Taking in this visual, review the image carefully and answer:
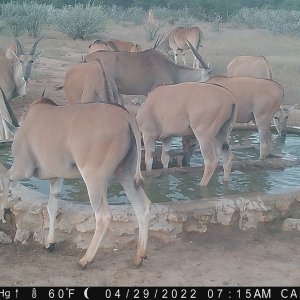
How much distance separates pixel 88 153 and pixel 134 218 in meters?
0.89

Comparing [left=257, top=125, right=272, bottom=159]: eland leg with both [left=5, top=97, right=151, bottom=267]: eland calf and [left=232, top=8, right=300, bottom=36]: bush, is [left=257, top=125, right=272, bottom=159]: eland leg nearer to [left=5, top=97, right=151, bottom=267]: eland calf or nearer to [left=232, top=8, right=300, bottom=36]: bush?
[left=5, top=97, right=151, bottom=267]: eland calf

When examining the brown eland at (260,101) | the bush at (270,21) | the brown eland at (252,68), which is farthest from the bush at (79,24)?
the brown eland at (260,101)

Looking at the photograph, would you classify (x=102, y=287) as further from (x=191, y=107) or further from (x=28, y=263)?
(x=191, y=107)

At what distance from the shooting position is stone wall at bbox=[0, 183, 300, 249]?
5289 mm

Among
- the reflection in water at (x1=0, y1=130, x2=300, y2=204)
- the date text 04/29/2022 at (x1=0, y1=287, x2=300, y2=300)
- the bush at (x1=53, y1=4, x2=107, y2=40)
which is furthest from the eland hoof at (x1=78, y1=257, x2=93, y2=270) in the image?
the bush at (x1=53, y1=4, x2=107, y2=40)

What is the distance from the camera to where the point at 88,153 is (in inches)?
183

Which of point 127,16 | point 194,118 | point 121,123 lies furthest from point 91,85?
point 127,16

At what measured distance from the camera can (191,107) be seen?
21.6 ft

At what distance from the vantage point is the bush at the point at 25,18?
2481cm

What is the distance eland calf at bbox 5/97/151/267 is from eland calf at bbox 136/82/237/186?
1789mm

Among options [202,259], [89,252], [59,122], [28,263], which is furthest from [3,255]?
[202,259]

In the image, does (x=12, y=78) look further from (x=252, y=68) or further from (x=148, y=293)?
(x=148, y=293)

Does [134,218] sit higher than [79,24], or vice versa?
[134,218]

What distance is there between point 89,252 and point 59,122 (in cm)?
97
